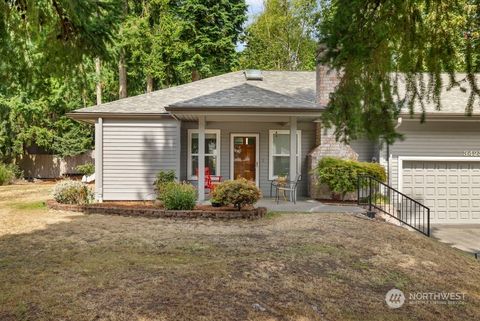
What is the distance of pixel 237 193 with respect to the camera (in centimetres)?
930

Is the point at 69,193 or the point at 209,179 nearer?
the point at 69,193

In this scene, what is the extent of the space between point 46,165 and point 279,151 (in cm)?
1604

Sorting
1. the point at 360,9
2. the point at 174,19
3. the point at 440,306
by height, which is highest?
the point at 174,19

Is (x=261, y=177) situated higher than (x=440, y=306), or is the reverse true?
(x=261, y=177)

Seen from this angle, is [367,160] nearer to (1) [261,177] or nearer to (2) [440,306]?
(1) [261,177]

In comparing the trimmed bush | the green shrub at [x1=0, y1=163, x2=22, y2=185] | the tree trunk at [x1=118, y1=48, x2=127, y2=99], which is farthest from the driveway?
the green shrub at [x1=0, y1=163, x2=22, y2=185]

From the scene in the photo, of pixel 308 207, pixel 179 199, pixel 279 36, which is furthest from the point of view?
pixel 279 36

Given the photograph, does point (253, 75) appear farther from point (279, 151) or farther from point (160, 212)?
point (160, 212)

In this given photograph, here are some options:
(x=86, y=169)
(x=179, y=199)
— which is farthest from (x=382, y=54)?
(x=86, y=169)

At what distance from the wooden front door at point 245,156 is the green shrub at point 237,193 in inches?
141

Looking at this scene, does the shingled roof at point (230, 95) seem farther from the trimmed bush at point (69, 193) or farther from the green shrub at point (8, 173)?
the green shrub at point (8, 173)

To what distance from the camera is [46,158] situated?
22.3m

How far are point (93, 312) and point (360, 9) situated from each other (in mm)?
4338

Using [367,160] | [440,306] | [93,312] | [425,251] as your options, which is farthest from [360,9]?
[367,160]
